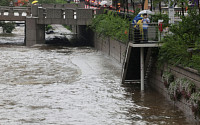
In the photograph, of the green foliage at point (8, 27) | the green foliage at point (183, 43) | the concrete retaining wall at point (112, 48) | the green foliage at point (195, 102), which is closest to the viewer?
the green foliage at point (195, 102)

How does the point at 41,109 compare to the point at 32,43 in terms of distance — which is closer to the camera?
the point at 41,109

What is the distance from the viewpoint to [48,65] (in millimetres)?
35312

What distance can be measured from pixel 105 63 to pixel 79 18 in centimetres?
1648

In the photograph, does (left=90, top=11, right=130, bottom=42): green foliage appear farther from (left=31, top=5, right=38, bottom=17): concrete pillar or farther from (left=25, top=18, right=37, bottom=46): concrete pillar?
(left=31, top=5, right=38, bottom=17): concrete pillar

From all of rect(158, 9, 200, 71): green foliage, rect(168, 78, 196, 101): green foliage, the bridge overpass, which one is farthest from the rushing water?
the bridge overpass

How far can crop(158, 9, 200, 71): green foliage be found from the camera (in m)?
19.8

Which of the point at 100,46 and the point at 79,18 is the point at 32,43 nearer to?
the point at 79,18

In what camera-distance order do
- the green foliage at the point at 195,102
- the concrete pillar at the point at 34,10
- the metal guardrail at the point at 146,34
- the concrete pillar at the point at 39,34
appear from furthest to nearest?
the concrete pillar at the point at 39,34 → the concrete pillar at the point at 34,10 → the metal guardrail at the point at 146,34 → the green foliage at the point at 195,102

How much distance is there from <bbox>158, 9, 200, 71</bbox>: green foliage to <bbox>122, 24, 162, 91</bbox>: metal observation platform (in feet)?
2.09

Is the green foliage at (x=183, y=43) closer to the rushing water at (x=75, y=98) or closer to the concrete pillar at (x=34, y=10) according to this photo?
the rushing water at (x=75, y=98)

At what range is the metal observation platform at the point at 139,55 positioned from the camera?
22828 millimetres

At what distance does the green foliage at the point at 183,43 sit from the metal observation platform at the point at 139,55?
2.09 ft

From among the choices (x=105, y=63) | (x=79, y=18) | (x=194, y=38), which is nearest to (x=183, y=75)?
(x=194, y=38)

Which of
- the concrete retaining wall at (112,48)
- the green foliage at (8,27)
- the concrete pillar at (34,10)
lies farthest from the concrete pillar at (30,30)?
the green foliage at (8,27)
